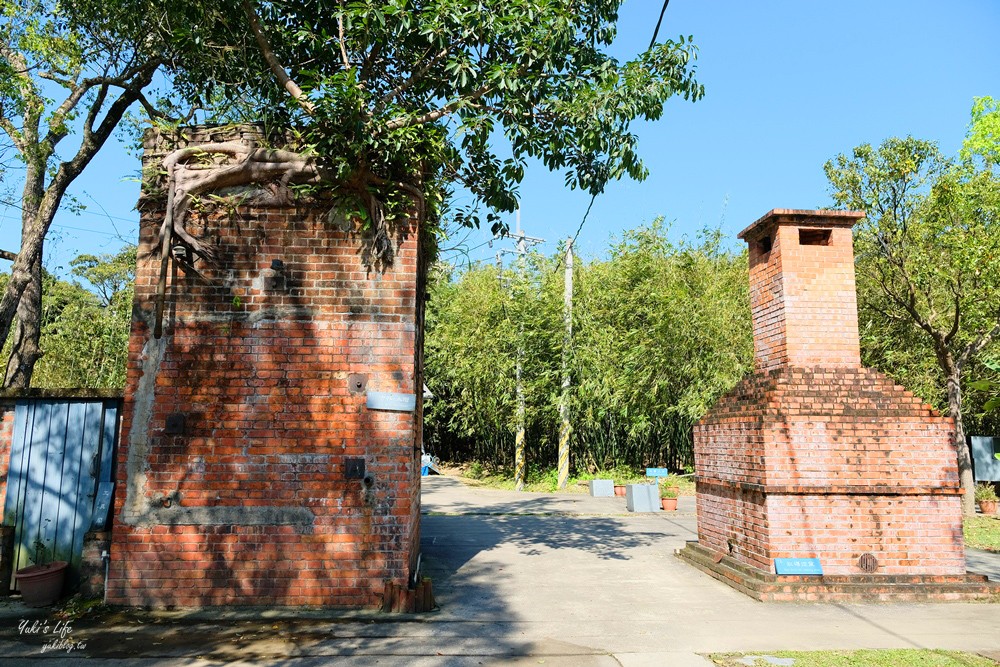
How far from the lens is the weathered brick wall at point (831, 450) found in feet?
21.5

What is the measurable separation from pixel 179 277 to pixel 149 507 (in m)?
2.19

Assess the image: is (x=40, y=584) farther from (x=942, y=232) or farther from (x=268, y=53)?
(x=942, y=232)

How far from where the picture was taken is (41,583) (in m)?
5.85

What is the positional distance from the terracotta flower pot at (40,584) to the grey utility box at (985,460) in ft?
65.5

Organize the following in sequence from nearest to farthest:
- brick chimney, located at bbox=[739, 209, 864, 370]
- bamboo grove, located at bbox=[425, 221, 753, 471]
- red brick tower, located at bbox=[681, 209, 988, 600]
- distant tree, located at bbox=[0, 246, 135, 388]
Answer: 1. red brick tower, located at bbox=[681, 209, 988, 600]
2. brick chimney, located at bbox=[739, 209, 864, 370]
3. bamboo grove, located at bbox=[425, 221, 753, 471]
4. distant tree, located at bbox=[0, 246, 135, 388]

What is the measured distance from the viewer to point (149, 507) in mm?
5902

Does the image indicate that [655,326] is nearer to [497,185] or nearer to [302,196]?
[497,185]

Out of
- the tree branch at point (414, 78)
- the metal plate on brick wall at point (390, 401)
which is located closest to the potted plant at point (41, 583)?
the metal plate on brick wall at point (390, 401)

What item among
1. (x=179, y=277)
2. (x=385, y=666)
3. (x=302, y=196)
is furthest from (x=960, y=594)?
(x=179, y=277)

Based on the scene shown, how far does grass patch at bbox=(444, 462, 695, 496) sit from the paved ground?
10.8 m

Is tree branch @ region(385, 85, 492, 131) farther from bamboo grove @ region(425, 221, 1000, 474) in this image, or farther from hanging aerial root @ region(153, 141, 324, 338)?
bamboo grove @ region(425, 221, 1000, 474)

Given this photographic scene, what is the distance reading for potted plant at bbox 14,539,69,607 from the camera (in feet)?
19.1

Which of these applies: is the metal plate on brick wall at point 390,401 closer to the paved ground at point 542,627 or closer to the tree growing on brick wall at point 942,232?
the paved ground at point 542,627

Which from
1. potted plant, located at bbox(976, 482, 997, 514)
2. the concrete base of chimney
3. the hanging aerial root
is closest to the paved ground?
the concrete base of chimney
